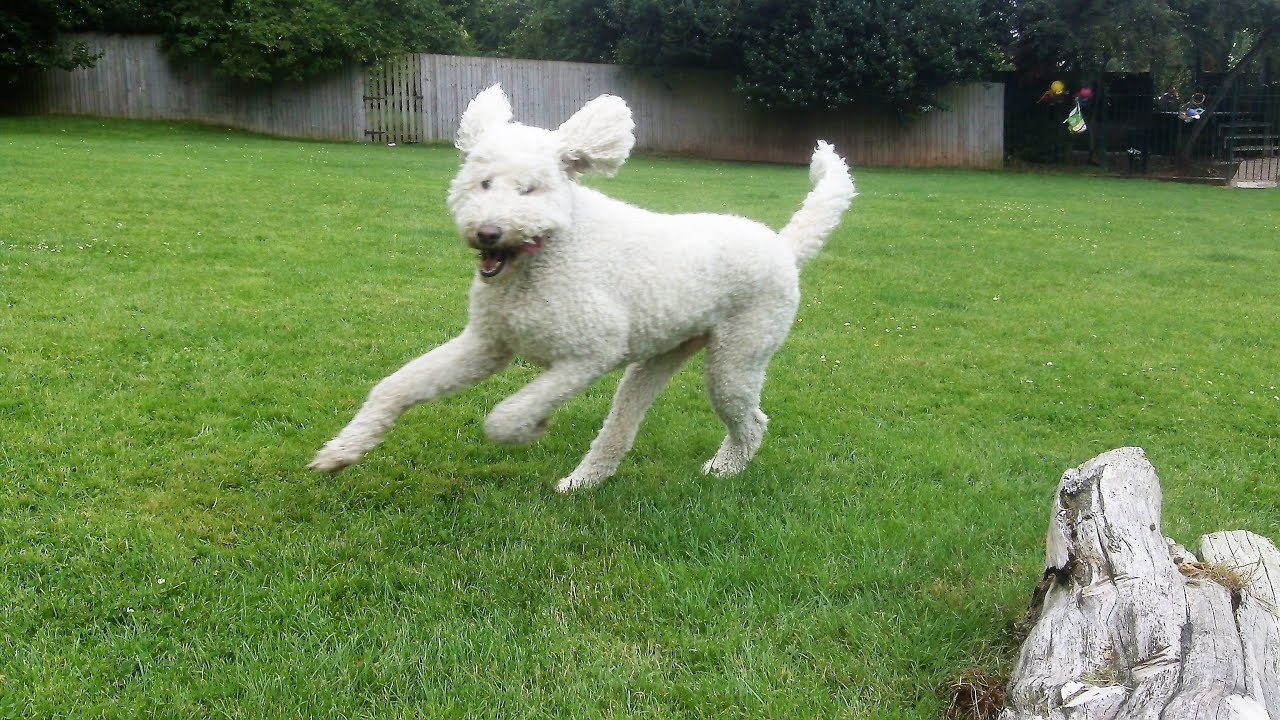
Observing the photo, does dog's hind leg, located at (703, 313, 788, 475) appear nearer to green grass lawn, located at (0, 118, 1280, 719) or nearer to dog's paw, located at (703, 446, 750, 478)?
dog's paw, located at (703, 446, 750, 478)

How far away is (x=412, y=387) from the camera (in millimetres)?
3746

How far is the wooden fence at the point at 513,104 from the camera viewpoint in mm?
21391

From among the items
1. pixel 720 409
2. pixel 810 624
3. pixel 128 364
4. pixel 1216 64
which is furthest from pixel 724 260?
pixel 1216 64

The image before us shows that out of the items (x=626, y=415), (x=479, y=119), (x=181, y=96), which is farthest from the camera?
(x=181, y=96)

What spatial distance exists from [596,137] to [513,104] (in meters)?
20.8

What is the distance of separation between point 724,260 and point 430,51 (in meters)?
22.9

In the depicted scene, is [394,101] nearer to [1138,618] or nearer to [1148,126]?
[1148,126]

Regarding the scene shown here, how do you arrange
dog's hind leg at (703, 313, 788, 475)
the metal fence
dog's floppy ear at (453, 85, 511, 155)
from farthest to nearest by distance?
the metal fence → dog's hind leg at (703, 313, 788, 475) → dog's floppy ear at (453, 85, 511, 155)

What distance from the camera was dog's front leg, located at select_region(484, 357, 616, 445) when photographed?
3.66 m

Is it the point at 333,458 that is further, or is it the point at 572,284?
the point at 572,284

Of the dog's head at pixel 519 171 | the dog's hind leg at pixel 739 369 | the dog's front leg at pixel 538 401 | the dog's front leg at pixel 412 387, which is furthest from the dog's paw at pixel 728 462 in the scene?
the dog's head at pixel 519 171

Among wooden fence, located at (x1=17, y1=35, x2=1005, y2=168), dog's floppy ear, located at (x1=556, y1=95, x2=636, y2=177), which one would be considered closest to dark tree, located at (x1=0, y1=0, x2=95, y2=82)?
Answer: wooden fence, located at (x1=17, y1=35, x2=1005, y2=168)

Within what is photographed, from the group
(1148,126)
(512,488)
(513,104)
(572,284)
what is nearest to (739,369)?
(572,284)

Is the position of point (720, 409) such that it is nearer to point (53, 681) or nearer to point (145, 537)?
point (145, 537)
